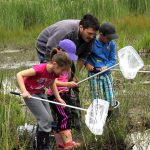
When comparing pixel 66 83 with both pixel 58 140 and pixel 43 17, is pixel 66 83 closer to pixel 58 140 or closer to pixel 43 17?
pixel 58 140

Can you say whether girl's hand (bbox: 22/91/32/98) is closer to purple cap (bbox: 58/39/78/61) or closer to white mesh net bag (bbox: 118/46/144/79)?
purple cap (bbox: 58/39/78/61)

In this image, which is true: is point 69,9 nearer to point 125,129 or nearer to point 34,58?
point 34,58

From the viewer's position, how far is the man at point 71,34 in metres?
4.86

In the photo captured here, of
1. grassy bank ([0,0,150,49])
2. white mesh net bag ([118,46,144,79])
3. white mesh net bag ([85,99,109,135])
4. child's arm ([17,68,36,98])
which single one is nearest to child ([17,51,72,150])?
child's arm ([17,68,36,98])

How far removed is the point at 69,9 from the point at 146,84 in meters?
6.51

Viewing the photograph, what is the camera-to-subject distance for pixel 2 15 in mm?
13484

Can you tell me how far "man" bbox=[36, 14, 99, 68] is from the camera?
16.0 ft

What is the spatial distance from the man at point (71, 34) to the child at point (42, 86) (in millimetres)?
256

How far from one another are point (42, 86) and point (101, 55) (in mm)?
978

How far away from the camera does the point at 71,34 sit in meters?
4.94

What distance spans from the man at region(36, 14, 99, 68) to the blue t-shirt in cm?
26

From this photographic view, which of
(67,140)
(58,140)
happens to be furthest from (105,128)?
(58,140)

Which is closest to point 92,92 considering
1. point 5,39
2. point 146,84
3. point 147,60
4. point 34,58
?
point 146,84

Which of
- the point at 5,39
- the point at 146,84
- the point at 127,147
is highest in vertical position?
the point at 127,147
